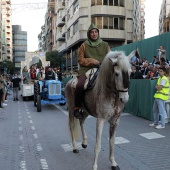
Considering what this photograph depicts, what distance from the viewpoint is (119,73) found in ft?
14.3

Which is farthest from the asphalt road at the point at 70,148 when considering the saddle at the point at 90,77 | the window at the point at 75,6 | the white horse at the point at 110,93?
the window at the point at 75,6

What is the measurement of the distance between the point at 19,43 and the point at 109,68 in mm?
167100

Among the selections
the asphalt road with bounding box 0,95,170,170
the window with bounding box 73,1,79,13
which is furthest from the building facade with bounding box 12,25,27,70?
the asphalt road with bounding box 0,95,170,170

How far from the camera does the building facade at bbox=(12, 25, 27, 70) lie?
161375 mm

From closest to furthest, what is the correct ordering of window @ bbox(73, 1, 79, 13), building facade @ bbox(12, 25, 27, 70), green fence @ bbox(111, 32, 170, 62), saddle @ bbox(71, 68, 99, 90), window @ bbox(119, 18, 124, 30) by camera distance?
saddle @ bbox(71, 68, 99, 90)
green fence @ bbox(111, 32, 170, 62)
window @ bbox(119, 18, 124, 30)
window @ bbox(73, 1, 79, 13)
building facade @ bbox(12, 25, 27, 70)

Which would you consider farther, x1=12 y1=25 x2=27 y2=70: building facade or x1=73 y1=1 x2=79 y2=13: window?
x1=12 y1=25 x2=27 y2=70: building facade

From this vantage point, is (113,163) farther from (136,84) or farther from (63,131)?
(136,84)

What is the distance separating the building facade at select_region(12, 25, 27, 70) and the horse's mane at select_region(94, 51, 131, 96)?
160 metres

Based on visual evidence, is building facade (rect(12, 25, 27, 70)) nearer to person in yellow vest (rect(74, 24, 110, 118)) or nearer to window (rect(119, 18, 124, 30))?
window (rect(119, 18, 124, 30))

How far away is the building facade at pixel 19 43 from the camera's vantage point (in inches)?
6353

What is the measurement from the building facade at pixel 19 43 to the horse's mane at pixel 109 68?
160m

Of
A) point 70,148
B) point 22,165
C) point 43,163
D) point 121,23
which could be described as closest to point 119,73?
point 43,163

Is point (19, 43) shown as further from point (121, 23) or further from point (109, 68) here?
point (109, 68)

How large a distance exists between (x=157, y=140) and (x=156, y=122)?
6.30 ft
